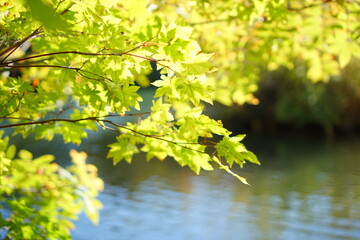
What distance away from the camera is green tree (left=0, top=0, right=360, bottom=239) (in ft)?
4.31

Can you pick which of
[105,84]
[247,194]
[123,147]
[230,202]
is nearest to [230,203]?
[230,202]

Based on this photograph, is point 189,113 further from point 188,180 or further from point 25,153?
point 188,180

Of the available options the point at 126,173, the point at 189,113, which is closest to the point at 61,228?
the point at 189,113

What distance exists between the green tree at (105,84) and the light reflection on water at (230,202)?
1986 mm

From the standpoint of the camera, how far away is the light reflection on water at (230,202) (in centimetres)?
437

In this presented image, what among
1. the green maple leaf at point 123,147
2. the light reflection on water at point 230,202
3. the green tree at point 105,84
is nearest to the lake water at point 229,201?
the light reflection on water at point 230,202

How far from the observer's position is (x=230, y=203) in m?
5.38

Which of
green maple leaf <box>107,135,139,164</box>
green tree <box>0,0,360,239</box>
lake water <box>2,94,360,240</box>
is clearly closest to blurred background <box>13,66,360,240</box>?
lake water <box>2,94,360,240</box>

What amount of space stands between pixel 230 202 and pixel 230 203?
0.05 meters

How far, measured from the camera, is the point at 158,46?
4.37 feet

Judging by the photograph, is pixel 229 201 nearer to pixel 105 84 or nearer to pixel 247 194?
pixel 247 194

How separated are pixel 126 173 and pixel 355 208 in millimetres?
3508

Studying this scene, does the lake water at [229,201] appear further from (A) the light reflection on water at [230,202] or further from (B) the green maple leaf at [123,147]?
(B) the green maple leaf at [123,147]

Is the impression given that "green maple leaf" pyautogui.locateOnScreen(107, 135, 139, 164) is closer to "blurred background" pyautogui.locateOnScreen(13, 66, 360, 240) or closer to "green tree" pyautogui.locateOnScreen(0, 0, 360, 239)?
"green tree" pyautogui.locateOnScreen(0, 0, 360, 239)
